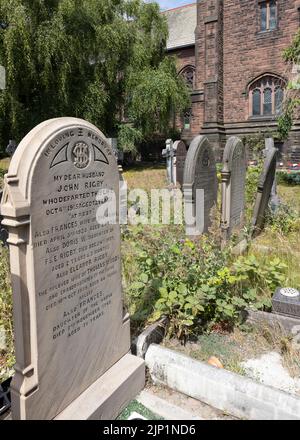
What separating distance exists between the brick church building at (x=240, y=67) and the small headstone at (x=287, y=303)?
14.9m

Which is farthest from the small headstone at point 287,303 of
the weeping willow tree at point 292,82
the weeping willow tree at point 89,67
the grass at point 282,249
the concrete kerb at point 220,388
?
the weeping willow tree at point 89,67

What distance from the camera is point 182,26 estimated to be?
83.3 ft

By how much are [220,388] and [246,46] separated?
18.5m

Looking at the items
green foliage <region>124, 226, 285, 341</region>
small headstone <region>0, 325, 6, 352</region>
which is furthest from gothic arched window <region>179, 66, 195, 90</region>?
small headstone <region>0, 325, 6, 352</region>

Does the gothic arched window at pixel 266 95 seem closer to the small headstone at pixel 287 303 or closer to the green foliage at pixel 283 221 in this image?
the green foliage at pixel 283 221

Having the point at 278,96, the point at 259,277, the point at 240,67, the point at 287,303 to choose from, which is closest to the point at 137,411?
the point at 287,303

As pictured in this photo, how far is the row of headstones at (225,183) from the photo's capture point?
5.20m

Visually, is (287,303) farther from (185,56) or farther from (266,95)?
(185,56)

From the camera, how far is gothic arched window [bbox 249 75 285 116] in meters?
17.3

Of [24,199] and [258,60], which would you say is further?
[258,60]

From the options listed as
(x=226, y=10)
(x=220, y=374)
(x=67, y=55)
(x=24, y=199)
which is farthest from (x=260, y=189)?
(x=226, y=10)

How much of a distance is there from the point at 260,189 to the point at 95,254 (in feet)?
15.0

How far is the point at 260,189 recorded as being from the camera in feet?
20.4
